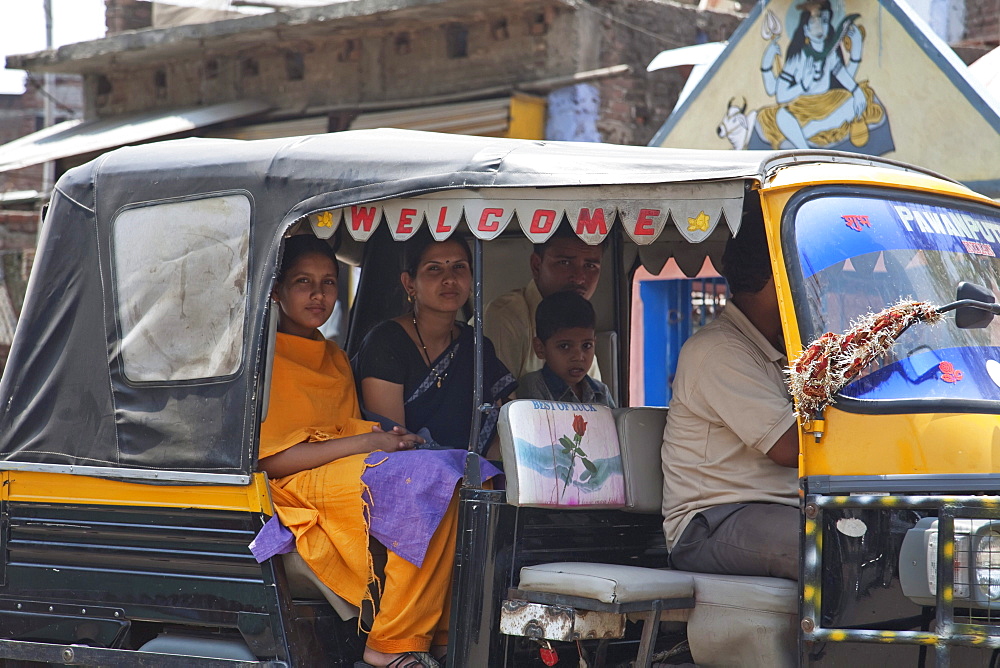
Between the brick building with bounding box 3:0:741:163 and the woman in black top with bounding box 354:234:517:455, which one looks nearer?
the woman in black top with bounding box 354:234:517:455

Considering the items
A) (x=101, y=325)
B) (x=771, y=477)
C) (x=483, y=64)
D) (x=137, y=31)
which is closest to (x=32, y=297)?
(x=101, y=325)

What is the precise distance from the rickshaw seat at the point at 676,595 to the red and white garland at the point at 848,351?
2.00ft

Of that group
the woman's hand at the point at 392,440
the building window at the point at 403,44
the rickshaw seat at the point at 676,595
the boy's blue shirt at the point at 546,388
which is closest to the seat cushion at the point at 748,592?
the rickshaw seat at the point at 676,595

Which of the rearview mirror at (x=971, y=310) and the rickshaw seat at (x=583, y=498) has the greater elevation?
the rearview mirror at (x=971, y=310)

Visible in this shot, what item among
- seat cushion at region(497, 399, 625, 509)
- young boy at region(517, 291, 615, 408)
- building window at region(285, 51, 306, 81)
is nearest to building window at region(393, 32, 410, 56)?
building window at region(285, 51, 306, 81)

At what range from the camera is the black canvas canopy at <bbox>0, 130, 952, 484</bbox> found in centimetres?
362

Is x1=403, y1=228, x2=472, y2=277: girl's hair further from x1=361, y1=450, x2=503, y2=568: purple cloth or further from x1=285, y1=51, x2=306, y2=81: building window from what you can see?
x1=285, y1=51, x2=306, y2=81: building window

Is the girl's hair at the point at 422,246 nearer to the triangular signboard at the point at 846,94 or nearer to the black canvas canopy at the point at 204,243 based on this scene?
the black canvas canopy at the point at 204,243

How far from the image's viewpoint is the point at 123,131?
12.8 metres

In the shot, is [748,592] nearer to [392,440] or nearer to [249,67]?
[392,440]

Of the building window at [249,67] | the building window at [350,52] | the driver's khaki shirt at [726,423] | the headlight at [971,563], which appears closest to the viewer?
the headlight at [971,563]

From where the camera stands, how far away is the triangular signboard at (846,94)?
26.9ft

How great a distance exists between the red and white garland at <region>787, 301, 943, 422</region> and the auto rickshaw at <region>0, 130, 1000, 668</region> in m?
0.06

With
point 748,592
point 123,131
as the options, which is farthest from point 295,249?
point 123,131
